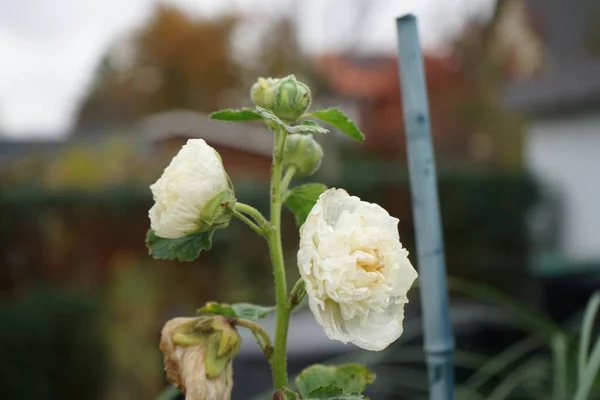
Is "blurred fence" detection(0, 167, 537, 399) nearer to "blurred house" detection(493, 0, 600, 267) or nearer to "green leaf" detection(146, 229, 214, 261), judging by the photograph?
"blurred house" detection(493, 0, 600, 267)

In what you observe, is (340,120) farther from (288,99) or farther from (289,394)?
(289,394)

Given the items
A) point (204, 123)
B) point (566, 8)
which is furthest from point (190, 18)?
point (566, 8)

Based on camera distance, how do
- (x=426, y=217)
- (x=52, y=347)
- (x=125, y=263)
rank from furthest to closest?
(x=125, y=263) < (x=52, y=347) < (x=426, y=217)

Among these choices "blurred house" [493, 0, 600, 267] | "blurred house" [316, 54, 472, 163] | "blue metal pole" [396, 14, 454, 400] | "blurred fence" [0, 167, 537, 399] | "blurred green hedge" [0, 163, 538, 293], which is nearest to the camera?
"blue metal pole" [396, 14, 454, 400]

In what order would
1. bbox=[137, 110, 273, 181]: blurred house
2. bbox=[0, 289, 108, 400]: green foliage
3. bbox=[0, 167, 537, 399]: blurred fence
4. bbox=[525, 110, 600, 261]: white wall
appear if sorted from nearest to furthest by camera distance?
bbox=[0, 289, 108, 400]: green foliage → bbox=[0, 167, 537, 399]: blurred fence → bbox=[525, 110, 600, 261]: white wall → bbox=[137, 110, 273, 181]: blurred house

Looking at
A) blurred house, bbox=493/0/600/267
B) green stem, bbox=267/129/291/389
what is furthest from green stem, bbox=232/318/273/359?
blurred house, bbox=493/0/600/267

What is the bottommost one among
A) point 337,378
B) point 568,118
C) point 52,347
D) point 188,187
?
point 52,347

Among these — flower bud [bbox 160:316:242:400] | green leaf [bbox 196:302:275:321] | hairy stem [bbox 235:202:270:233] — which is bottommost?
flower bud [bbox 160:316:242:400]

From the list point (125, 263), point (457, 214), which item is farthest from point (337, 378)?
point (457, 214)
